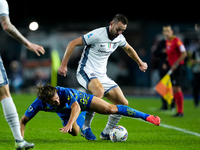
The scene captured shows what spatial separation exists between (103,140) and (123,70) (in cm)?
1652

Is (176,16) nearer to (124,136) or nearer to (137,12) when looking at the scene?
(137,12)

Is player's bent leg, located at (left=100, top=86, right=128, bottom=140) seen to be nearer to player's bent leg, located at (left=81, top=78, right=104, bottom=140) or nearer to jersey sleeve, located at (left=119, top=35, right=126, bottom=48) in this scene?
player's bent leg, located at (left=81, top=78, right=104, bottom=140)

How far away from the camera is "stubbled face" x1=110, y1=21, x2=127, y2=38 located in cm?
626

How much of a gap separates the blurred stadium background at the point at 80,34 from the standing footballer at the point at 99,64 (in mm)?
11694

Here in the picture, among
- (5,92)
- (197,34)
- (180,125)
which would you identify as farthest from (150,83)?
(5,92)

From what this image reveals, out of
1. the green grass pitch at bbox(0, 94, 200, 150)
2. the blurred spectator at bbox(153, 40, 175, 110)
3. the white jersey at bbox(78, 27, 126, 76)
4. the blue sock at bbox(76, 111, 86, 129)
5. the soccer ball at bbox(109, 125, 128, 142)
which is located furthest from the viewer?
the blurred spectator at bbox(153, 40, 175, 110)

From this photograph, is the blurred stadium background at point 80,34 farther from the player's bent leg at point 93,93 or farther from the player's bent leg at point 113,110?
the player's bent leg at point 113,110

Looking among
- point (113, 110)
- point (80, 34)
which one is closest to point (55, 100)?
point (113, 110)

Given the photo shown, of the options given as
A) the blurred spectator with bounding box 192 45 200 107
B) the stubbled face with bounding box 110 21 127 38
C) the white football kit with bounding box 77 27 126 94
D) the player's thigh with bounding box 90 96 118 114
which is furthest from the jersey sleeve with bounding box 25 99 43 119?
the blurred spectator with bounding box 192 45 200 107

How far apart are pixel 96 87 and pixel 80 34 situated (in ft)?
55.4

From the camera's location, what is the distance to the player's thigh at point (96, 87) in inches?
245

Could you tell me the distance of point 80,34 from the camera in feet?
75.3

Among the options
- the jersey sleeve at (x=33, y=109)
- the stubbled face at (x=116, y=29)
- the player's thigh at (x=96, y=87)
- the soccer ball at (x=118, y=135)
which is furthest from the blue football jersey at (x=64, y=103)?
the stubbled face at (x=116, y=29)

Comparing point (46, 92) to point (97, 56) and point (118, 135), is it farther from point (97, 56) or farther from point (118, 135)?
point (97, 56)
